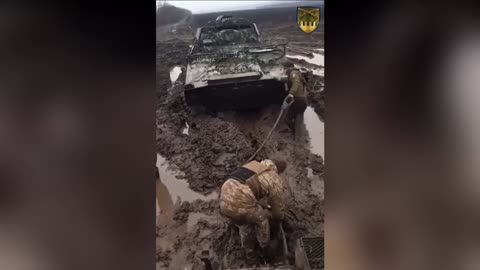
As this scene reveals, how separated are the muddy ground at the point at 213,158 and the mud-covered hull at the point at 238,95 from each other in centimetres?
4

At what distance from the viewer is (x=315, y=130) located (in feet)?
7.39

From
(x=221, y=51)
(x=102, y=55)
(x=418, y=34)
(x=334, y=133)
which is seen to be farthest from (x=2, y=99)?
(x=418, y=34)

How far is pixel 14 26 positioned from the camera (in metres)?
2.24

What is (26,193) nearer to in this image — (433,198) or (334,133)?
(334,133)

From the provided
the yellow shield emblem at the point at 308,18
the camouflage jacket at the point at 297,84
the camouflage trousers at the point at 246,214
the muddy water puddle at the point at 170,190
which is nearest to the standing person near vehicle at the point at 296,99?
the camouflage jacket at the point at 297,84

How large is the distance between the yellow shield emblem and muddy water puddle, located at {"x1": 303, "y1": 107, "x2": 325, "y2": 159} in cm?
39

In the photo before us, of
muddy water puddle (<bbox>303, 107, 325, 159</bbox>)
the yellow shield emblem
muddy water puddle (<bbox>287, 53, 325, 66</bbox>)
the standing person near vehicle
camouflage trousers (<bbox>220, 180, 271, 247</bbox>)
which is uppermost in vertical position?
the yellow shield emblem

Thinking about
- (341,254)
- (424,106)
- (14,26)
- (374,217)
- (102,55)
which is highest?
(14,26)

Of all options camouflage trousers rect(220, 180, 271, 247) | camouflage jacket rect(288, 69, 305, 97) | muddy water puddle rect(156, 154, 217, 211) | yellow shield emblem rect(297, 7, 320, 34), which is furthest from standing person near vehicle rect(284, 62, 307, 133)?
muddy water puddle rect(156, 154, 217, 211)

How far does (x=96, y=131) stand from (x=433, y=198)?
1666 millimetres

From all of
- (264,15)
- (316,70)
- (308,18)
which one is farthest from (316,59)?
(264,15)

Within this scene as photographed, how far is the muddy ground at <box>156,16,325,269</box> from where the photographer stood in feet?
7.27

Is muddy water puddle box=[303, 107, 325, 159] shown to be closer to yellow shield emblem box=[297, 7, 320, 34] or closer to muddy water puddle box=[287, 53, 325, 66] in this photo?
muddy water puddle box=[287, 53, 325, 66]

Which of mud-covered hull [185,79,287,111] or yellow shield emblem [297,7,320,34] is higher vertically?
yellow shield emblem [297,7,320,34]
